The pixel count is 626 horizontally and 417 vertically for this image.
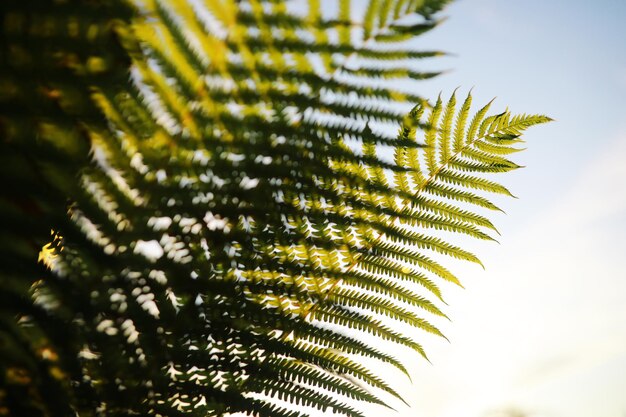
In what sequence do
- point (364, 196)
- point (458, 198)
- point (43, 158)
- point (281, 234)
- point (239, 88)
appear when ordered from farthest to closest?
point (458, 198)
point (364, 196)
point (281, 234)
point (239, 88)
point (43, 158)

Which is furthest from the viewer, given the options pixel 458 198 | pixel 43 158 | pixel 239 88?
pixel 458 198

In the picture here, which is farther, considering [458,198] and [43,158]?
[458,198]

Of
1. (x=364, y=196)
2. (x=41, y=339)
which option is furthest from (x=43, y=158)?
(x=364, y=196)

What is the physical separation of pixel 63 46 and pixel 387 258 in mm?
892

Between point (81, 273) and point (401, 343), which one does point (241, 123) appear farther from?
point (401, 343)

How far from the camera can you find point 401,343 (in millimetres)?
1126

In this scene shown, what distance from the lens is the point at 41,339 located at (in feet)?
1.89

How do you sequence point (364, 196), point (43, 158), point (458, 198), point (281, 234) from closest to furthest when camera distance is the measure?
1. point (43, 158)
2. point (281, 234)
3. point (364, 196)
4. point (458, 198)

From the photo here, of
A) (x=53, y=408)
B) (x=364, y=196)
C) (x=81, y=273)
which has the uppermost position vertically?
(x=364, y=196)

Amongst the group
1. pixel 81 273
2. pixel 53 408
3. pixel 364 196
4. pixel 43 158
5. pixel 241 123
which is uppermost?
pixel 364 196

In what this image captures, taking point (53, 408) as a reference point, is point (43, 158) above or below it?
above

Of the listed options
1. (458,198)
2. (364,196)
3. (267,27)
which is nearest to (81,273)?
(267,27)

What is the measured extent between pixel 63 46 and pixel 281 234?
0.48 meters

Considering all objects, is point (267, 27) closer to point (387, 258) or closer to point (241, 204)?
point (241, 204)
